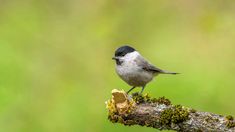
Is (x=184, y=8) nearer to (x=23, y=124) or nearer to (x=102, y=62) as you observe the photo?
(x=102, y=62)

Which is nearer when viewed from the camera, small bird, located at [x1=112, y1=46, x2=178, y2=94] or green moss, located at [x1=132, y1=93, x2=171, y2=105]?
green moss, located at [x1=132, y1=93, x2=171, y2=105]

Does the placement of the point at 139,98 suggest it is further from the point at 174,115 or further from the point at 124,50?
the point at 124,50

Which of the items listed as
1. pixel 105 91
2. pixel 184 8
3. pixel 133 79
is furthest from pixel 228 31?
pixel 133 79

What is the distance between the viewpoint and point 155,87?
11531 mm

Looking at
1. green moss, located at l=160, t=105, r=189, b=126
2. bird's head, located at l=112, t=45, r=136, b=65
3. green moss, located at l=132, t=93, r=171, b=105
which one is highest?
bird's head, located at l=112, t=45, r=136, b=65

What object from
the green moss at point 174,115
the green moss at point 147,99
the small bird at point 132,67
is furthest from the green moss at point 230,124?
the small bird at point 132,67

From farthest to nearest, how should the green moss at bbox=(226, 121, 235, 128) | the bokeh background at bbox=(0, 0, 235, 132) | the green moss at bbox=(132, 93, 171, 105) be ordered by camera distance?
the bokeh background at bbox=(0, 0, 235, 132)
the green moss at bbox=(132, 93, 171, 105)
the green moss at bbox=(226, 121, 235, 128)

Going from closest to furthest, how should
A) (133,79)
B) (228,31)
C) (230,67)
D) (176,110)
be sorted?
(176,110)
(133,79)
(230,67)
(228,31)

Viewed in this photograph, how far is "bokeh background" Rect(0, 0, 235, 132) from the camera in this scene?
11289 mm

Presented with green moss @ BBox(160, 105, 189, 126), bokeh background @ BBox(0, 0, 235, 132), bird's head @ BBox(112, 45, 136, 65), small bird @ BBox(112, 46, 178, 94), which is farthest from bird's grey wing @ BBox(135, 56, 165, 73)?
bokeh background @ BBox(0, 0, 235, 132)

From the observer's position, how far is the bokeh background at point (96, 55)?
37.0 ft

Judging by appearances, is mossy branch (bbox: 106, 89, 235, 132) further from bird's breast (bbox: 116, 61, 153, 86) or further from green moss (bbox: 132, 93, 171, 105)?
bird's breast (bbox: 116, 61, 153, 86)

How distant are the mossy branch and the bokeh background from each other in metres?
4.84

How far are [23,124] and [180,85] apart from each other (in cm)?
259
